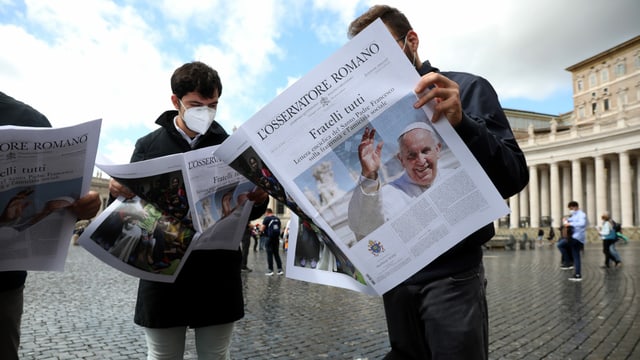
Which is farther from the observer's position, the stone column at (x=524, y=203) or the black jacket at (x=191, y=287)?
the stone column at (x=524, y=203)

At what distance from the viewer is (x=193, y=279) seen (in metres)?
2.19

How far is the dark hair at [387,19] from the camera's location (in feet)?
5.56

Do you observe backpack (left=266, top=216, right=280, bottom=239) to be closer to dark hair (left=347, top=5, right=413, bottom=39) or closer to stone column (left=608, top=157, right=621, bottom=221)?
dark hair (left=347, top=5, right=413, bottom=39)

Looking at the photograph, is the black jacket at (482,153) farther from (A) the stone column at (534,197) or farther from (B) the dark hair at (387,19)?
Answer: (A) the stone column at (534,197)

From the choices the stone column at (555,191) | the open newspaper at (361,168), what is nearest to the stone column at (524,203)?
the stone column at (555,191)

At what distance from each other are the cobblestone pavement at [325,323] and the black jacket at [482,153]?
2871mm

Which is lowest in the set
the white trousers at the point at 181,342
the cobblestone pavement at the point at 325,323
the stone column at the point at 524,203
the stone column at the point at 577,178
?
the cobblestone pavement at the point at 325,323

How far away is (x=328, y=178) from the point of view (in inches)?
55.6

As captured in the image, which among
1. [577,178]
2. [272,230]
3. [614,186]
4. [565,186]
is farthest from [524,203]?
[272,230]

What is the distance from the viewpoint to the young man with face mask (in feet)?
6.97

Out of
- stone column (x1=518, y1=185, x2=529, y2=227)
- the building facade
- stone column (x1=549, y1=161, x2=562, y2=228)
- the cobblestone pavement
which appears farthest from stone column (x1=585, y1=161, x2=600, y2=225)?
the cobblestone pavement

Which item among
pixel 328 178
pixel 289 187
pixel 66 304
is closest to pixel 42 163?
pixel 289 187

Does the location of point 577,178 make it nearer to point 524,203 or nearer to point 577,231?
point 524,203

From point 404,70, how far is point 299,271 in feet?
2.82
